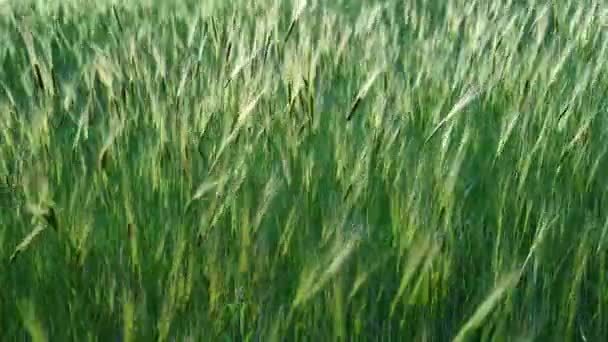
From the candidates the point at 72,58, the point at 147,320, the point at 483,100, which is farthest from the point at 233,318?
the point at 72,58

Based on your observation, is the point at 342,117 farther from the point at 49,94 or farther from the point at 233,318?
the point at 233,318

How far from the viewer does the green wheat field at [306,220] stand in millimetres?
703

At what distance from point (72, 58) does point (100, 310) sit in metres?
1.38

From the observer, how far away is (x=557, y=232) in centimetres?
92

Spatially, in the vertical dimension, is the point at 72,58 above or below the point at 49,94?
below

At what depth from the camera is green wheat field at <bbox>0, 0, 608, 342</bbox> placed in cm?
70

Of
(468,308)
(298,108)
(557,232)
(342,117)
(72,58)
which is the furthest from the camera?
(72,58)

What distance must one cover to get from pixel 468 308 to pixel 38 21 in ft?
6.51

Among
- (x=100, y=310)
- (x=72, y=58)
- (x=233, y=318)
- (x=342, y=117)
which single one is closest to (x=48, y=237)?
(x=100, y=310)

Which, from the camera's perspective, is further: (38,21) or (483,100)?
(38,21)

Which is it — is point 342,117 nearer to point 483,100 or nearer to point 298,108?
point 298,108

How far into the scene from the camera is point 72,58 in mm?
1996

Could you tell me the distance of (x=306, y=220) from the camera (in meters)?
0.86

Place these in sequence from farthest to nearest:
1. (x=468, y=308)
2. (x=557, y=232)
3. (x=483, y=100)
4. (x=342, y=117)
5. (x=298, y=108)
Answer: (x=483, y=100)
(x=342, y=117)
(x=298, y=108)
(x=557, y=232)
(x=468, y=308)
